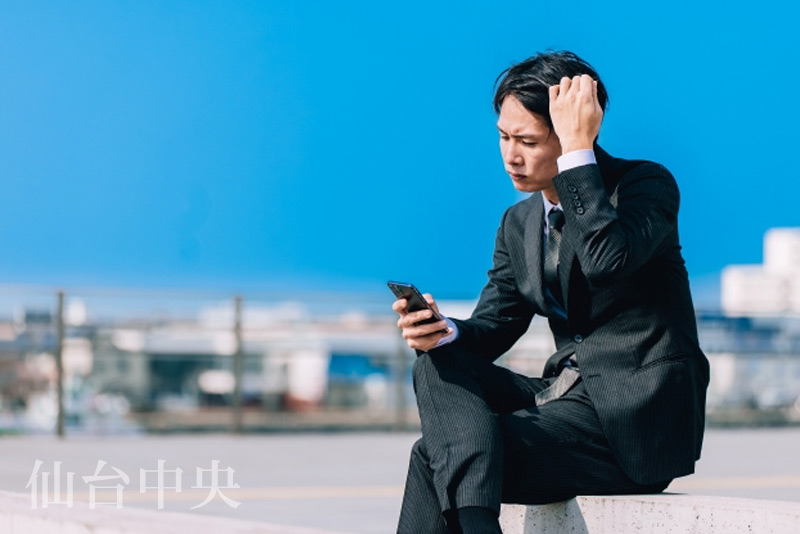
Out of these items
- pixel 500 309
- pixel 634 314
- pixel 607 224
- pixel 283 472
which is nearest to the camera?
pixel 607 224

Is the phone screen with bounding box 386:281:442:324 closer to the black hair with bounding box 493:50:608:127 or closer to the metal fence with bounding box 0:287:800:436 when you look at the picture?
the black hair with bounding box 493:50:608:127

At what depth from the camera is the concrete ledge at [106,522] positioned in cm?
282

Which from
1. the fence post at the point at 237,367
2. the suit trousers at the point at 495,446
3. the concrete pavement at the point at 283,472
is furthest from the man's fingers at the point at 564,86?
the fence post at the point at 237,367

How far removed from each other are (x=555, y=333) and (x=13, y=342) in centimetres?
657

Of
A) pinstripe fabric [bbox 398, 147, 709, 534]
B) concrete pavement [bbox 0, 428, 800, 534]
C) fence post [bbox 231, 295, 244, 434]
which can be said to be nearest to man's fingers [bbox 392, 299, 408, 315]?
pinstripe fabric [bbox 398, 147, 709, 534]

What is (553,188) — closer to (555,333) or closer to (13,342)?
(555,333)

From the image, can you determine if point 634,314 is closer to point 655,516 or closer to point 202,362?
point 655,516

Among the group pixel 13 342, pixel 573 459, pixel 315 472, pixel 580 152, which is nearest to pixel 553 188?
pixel 580 152

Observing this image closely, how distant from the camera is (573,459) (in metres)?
2.46

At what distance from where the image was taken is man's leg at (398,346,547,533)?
231 cm

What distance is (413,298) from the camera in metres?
2.52

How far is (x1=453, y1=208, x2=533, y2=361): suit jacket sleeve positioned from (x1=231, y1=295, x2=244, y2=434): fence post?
247 inches

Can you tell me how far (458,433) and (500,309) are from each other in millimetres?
548

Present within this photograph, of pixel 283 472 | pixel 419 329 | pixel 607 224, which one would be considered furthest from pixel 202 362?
pixel 607 224
